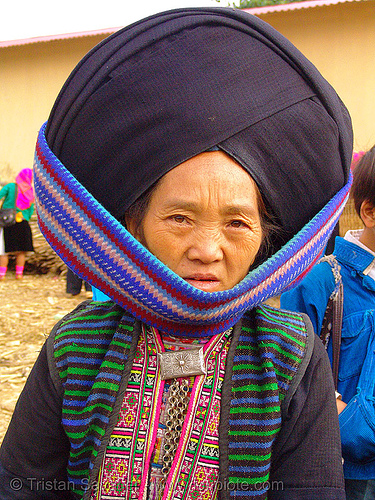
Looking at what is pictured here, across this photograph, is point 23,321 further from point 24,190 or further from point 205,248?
point 205,248

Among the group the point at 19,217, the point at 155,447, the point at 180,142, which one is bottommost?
the point at 19,217

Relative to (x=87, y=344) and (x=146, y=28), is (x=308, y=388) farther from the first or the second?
(x=146, y=28)

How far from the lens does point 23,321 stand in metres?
6.87

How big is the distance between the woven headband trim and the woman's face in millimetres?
75

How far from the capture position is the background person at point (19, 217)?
29.8 feet

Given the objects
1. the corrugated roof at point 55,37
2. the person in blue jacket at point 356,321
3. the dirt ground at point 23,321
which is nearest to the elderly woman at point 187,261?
the person in blue jacket at point 356,321

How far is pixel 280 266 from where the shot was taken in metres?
1.21

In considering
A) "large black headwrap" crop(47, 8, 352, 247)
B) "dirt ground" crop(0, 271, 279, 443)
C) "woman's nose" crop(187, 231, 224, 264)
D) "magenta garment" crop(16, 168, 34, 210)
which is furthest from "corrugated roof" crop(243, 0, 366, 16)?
"woman's nose" crop(187, 231, 224, 264)

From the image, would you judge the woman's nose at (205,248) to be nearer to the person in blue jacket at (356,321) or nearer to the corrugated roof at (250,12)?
the person in blue jacket at (356,321)

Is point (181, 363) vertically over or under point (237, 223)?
under

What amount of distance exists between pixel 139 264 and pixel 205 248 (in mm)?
161

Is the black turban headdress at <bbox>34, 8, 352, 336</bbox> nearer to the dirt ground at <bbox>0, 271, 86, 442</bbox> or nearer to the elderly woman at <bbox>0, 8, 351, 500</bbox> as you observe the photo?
the elderly woman at <bbox>0, 8, 351, 500</bbox>

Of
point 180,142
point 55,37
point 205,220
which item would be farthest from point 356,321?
point 55,37

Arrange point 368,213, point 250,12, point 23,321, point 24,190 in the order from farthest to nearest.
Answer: point 24,190 < point 250,12 < point 23,321 < point 368,213
